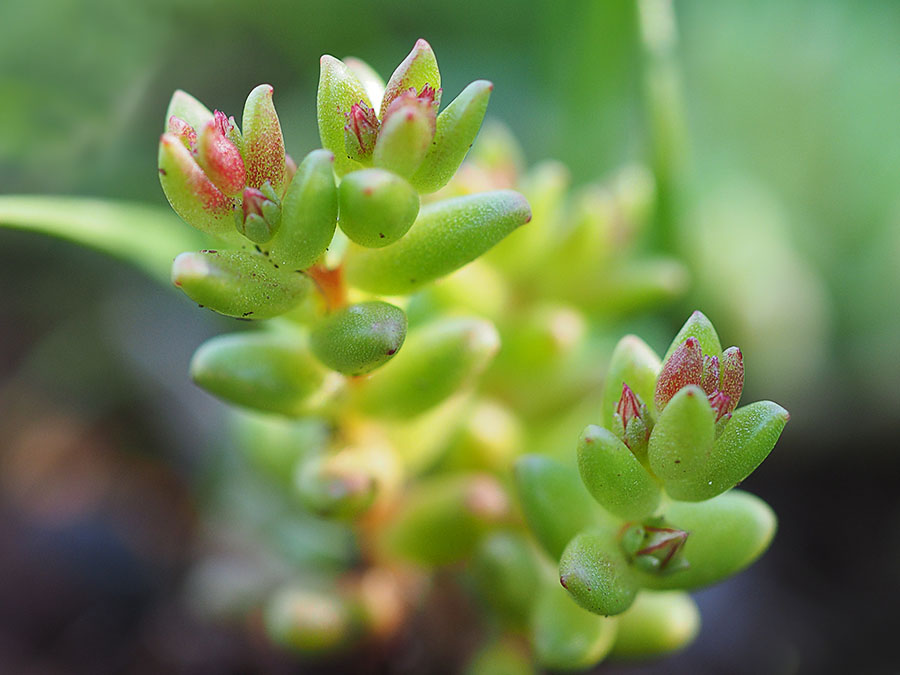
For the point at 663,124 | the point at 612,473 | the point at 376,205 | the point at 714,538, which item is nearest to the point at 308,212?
the point at 376,205

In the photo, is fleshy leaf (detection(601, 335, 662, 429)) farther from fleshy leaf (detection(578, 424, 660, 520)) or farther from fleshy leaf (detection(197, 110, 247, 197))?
fleshy leaf (detection(197, 110, 247, 197))

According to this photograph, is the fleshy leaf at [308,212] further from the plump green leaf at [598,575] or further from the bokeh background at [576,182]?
the bokeh background at [576,182]

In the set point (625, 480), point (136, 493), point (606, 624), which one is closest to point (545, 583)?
point (606, 624)

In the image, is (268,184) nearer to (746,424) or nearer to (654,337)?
(746,424)

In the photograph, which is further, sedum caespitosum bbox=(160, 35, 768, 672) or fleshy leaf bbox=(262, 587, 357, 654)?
fleshy leaf bbox=(262, 587, 357, 654)

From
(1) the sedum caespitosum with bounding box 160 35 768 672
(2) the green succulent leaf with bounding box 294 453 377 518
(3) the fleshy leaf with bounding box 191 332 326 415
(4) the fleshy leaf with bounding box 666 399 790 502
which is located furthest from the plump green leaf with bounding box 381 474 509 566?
(4) the fleshy leaf with bounding box 666 399 790 502
